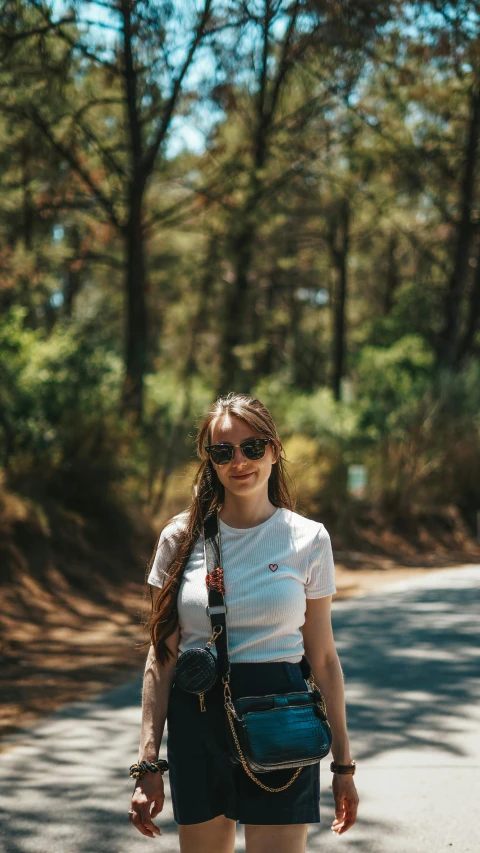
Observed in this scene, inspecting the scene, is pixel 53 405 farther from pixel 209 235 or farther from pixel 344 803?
pixel 344 803

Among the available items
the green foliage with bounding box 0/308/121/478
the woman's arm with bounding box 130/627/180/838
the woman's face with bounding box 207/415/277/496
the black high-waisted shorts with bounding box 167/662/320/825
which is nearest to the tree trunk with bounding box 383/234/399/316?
the green foliage with bounding box 0/308/121/478

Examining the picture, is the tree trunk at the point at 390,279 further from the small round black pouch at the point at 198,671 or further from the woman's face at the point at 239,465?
the small round black pouch at the point at 198,671

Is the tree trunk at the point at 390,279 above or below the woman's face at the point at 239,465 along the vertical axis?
above

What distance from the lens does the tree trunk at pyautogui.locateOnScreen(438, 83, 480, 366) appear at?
74.4ft

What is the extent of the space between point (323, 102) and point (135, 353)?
5.91 metres

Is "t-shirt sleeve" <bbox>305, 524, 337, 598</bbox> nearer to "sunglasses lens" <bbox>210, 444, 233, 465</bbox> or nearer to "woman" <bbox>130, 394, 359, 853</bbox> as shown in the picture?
"woman" <bbox>130, 394, 359, 853</bbox>

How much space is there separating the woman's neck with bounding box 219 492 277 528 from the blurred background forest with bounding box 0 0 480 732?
1.29m

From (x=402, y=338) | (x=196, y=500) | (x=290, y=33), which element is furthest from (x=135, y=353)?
(x=402, y=338)

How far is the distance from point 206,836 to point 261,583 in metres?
0.70

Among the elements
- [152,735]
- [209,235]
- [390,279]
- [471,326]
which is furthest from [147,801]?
[390,279]

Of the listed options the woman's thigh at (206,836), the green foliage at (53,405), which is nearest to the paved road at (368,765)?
the woman's thigh at (206,836)

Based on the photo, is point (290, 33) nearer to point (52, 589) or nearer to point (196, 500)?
point (52, 589)

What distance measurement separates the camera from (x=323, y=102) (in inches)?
737

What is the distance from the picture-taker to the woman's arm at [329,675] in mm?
2953
